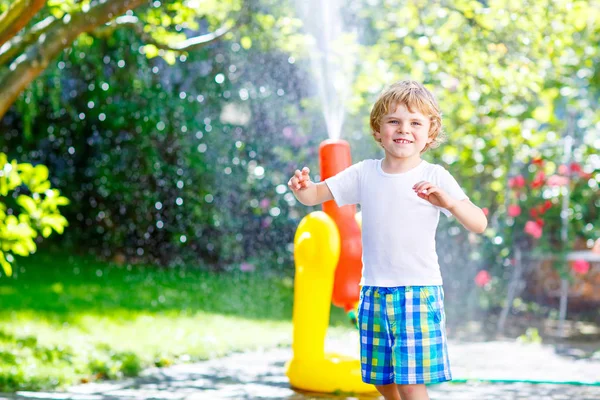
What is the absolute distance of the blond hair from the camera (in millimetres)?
2162

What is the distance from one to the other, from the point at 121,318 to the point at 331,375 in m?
Result: 2.11

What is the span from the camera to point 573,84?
557cm

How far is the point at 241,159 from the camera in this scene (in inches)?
313

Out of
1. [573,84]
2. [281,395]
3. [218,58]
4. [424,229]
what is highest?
[218,58]

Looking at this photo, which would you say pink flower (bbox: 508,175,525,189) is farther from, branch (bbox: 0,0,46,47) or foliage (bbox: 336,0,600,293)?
branch (bbox: 0,0,46,47)

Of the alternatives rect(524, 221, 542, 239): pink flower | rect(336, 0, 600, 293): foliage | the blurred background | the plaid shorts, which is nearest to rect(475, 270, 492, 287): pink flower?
the blurred background

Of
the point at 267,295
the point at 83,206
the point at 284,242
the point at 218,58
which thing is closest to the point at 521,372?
the point at 267,295

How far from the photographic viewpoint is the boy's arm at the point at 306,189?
2.16 meters

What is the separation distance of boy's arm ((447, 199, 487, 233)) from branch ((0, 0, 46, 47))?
1.68m

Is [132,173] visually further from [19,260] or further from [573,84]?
[573,84]

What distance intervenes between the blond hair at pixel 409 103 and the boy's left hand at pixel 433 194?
240 millimetres

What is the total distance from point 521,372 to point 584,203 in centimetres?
194

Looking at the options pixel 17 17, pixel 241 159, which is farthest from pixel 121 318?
pixel 241 159

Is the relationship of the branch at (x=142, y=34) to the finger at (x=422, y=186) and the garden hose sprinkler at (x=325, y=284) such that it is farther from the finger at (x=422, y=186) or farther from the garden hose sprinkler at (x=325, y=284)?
the finger at (x=422, y=186)
